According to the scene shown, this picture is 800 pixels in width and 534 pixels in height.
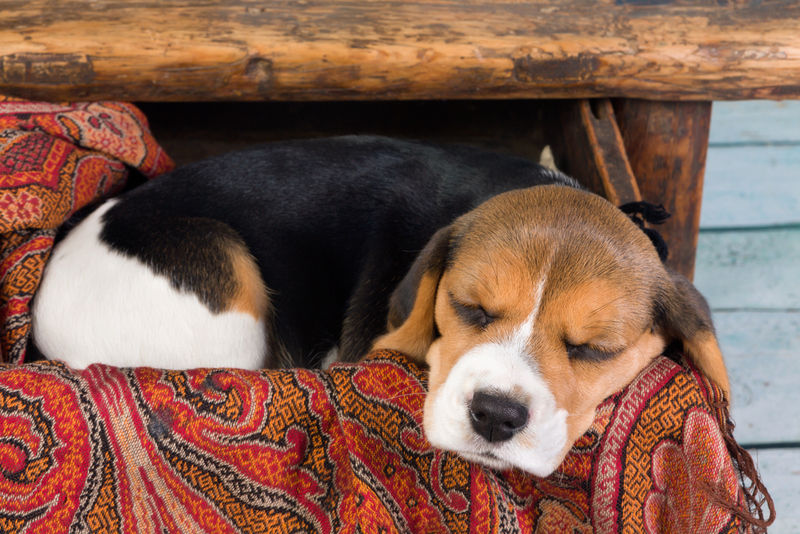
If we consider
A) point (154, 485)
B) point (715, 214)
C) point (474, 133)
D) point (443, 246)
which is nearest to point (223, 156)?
point (443, 246)

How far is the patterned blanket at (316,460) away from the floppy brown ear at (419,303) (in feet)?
0.16

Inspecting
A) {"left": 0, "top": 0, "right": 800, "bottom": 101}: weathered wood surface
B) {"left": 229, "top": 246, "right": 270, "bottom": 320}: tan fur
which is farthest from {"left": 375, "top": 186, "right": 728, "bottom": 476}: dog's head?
{"left": 0, "top": 0, "right": 800, "bottom": 101}: weathered wood surface

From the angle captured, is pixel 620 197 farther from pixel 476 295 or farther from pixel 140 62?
pixel 140 62

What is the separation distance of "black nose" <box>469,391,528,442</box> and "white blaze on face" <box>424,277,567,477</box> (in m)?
0.01

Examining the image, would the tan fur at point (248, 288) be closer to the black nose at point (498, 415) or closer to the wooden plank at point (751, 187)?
the black nose at point (498, 415)

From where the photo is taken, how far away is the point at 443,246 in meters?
1.54

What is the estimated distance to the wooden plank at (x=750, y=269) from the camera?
9.87 feet

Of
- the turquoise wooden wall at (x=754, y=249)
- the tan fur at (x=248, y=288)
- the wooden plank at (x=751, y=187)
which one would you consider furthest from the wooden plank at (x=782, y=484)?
the tan fur at (x=248, y=288)

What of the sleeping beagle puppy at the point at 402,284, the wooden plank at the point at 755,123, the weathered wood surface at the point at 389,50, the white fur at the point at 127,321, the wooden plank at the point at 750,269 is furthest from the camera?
the wooden plank at the point at 755,123

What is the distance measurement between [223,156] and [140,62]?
447mm

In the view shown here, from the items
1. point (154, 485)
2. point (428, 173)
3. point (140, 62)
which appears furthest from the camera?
point (140, 62)

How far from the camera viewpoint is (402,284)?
5.19ft

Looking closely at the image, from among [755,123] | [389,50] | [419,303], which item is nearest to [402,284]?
[419,303]

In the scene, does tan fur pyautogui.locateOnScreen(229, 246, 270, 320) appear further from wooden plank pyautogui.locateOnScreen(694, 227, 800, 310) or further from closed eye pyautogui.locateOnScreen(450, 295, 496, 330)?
wooden plank pyautogui.locateOnScreen(694, 227, 800, 310)
